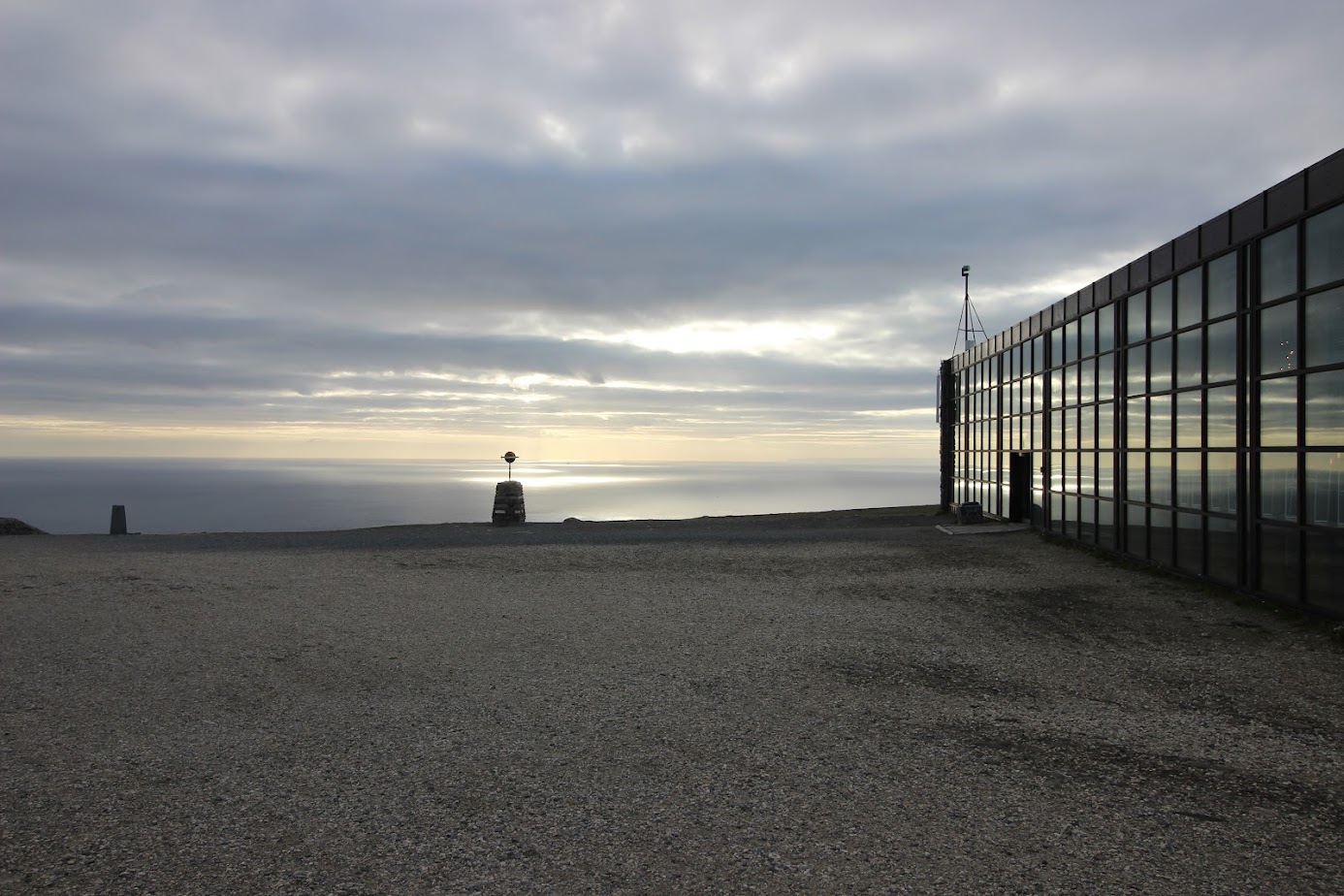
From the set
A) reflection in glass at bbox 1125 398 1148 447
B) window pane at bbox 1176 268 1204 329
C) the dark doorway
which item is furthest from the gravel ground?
the dark doorway

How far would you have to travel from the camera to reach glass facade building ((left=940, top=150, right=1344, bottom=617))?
44.3ft

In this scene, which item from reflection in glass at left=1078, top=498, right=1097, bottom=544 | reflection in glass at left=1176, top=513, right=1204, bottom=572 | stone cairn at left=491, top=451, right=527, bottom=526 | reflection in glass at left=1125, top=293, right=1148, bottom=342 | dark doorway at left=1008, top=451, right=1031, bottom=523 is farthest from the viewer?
stone cairn at left=491, top=451, right=527, bottom=526

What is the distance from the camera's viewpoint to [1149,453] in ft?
63.8

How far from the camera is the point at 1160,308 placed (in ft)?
62.8

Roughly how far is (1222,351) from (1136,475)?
186 inches

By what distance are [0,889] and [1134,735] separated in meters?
9.33

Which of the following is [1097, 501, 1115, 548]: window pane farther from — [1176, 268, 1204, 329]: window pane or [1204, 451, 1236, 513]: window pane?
[1176, 268, 1204, 329]: window pane

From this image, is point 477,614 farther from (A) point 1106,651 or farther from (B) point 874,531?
(B) point 874,531

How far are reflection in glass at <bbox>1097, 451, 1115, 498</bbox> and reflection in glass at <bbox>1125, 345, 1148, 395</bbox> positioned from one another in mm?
2104

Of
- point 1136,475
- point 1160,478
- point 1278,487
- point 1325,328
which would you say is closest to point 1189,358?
point 1160,478

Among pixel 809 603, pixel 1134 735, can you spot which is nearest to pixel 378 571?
pixel 809 603

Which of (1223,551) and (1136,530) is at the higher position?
(1136,530)

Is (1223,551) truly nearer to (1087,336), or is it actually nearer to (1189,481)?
(1189,481)

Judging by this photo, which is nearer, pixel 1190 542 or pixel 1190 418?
pixel 1190 542
